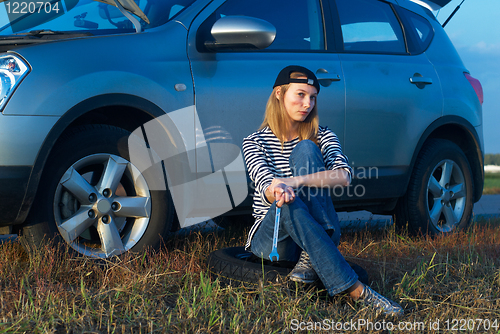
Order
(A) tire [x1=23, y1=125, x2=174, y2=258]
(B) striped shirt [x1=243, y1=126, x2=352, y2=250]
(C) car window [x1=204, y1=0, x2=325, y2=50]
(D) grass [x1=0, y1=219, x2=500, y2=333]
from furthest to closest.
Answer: (C) car window [x1=204, y1=0, x2=325, y2=50]
(A) tire [x1=23, y1=125, x2=174, y2=258]
(B) striped shirt [x1=243, y1=126, x2=352, y2=250]
(D) grass [x1=0, y1=219, x2=500, y2=333]

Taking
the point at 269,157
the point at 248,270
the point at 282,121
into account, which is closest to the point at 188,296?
the point at 248,270

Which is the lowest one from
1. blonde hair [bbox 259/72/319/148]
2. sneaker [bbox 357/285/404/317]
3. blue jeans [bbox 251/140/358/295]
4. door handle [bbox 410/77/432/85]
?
sneaker [bbox 357/285/404/317]

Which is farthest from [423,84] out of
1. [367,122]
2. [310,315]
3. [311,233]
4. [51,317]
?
[51,317]

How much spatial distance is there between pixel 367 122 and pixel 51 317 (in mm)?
2624

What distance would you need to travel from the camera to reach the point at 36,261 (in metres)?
2.59

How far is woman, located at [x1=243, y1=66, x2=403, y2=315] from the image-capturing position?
224 centimetres

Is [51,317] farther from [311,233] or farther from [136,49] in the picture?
[136,49]

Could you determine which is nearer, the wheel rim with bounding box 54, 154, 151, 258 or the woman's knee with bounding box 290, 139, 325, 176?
the woman's knee with bounding box 290, 139, 325, 176

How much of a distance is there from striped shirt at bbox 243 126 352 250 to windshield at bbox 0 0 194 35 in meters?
1.12

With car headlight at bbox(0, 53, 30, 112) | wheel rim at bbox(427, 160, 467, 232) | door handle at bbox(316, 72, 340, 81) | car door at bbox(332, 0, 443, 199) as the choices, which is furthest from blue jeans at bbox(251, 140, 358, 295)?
wheel rim at bbox(427, 160, 467, 232)

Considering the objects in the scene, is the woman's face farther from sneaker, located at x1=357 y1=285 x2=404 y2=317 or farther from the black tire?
sneaker, located at x1=357 y1=285 x2=404 y2=317

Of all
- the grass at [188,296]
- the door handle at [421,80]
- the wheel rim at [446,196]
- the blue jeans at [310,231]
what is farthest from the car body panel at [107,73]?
the wheel rim at [446,196]

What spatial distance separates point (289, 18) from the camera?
3.65m

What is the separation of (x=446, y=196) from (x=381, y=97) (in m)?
1.17
